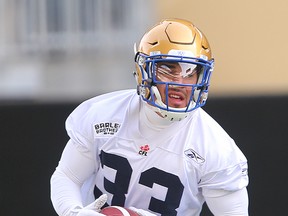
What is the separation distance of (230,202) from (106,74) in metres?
3.74

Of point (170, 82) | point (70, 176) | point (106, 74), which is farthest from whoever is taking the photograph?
point (106, 74)

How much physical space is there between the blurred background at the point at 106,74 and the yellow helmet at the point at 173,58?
1.72 metres

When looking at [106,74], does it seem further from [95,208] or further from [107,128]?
[95,208]

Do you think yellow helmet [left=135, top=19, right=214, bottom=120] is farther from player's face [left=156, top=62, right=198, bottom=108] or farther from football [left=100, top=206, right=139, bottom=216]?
football [left=100, top=206, right=139, bottom=216]

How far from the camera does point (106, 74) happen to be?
7.21m

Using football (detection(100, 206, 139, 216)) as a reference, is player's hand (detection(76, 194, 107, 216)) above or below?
above

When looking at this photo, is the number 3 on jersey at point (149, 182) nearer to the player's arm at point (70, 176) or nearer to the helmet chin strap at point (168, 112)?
the player's arm at point (70, 176)

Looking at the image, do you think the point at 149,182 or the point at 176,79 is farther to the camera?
the point at 149,182

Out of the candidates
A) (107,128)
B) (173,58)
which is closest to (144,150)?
(107,128)

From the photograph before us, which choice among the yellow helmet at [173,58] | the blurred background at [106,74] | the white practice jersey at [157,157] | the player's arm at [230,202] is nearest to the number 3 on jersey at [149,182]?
the white practice jersey at [157,157]

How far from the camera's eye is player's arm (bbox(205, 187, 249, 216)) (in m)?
3.56

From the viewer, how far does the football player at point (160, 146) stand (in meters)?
3.48

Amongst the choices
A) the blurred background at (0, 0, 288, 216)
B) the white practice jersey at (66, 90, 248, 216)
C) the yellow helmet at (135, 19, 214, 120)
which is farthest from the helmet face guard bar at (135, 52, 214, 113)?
the blurred background at (0, 0, 288, 216)

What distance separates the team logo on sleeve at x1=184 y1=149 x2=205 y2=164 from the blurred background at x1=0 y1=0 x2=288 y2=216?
170 centimetres
